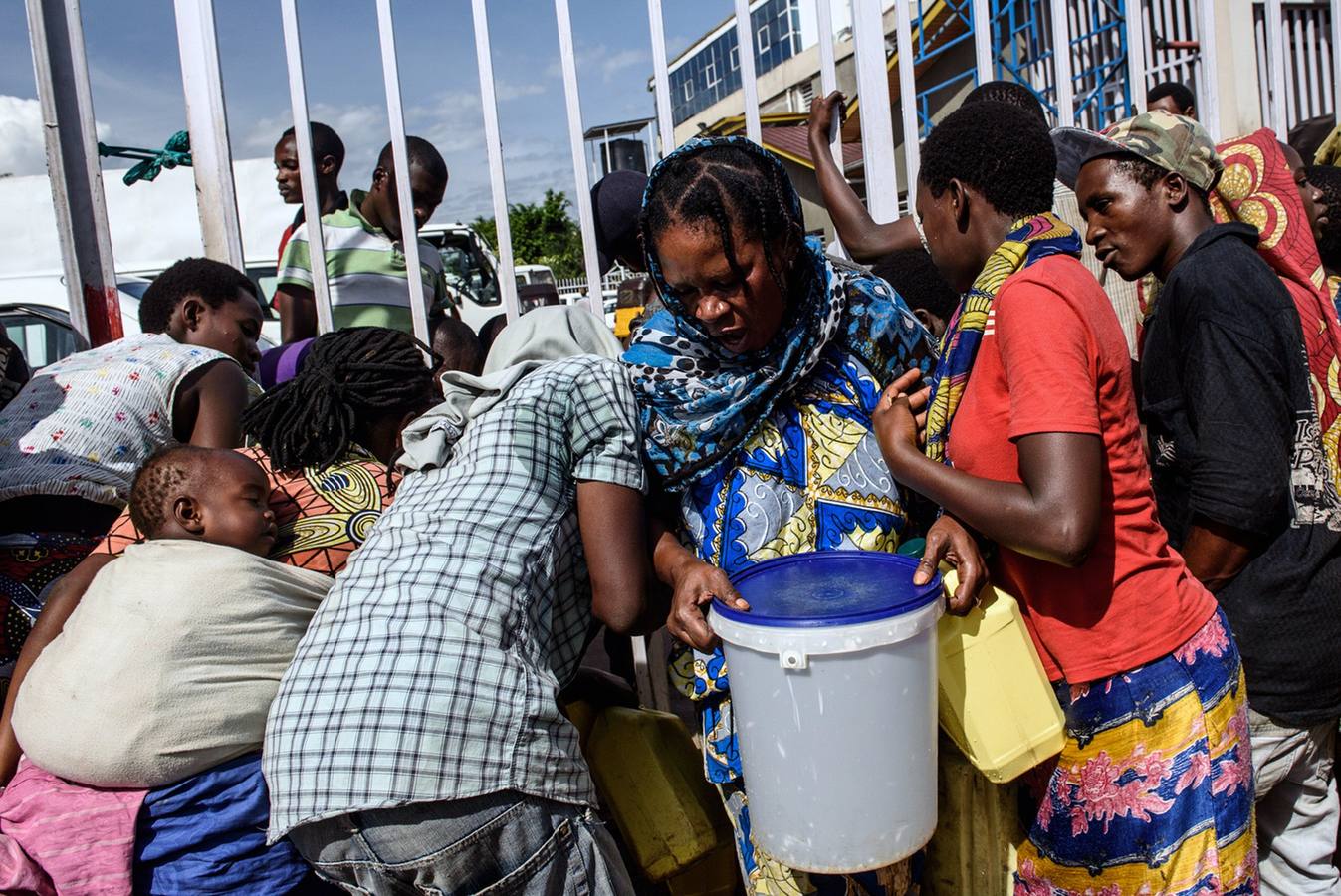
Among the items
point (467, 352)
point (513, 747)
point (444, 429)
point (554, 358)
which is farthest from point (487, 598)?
point (467, 352)

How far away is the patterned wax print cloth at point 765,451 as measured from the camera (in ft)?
6.26

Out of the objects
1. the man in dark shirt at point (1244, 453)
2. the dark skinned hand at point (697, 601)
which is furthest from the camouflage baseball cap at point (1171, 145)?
the dark skinned hand at point (697, 601)

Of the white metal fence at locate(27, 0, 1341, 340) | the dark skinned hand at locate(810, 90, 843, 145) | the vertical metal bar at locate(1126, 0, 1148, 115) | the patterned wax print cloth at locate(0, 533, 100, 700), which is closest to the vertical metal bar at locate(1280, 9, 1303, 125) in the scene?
the vertical metal bar at locate(1126, 0, 1148, 115)

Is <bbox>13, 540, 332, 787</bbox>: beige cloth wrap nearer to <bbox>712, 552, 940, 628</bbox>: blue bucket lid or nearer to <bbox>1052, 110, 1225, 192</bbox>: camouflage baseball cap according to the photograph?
<bbox>712, 552, 940, 628</bbox>: blue bucket lid

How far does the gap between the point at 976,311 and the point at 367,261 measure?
217 cm

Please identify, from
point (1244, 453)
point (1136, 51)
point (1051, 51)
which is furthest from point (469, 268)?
point (1244, 453)

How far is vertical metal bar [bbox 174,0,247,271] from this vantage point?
106 inches

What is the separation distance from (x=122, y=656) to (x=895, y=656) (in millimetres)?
1374

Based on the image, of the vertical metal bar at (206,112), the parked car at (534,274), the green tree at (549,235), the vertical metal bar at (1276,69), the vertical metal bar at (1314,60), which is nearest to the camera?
the vertical metal bar at (206,112)

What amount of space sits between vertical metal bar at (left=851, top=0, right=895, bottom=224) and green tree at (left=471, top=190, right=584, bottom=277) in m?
38.9

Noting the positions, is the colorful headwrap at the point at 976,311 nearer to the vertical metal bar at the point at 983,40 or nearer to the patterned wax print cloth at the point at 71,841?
the vertical metal bar at the point at 983,40

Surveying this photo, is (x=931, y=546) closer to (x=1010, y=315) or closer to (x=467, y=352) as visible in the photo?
(x=1010, y=315)

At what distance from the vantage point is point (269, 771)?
1740 mm

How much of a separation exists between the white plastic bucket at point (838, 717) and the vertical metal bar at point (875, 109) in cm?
170
